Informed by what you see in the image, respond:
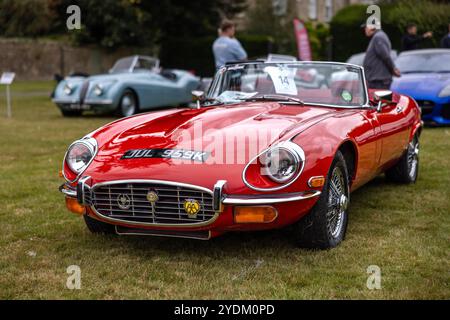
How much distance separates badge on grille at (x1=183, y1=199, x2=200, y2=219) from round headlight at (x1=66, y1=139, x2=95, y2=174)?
0.82 metres

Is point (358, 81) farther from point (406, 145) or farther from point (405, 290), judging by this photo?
point (405, 290)

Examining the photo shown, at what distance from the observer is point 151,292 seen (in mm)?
3119

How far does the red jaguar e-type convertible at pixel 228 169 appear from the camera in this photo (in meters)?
3.41

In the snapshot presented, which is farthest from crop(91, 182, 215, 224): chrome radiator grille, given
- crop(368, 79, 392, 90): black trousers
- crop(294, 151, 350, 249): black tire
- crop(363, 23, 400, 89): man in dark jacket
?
crop(368, 79, 392, 90): black trousers

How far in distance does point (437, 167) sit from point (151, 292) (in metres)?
4.37

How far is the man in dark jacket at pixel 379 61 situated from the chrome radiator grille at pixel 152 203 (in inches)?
208

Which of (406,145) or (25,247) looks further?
(406,145)

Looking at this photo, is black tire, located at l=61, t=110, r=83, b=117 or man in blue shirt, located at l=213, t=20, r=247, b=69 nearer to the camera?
man in blue shirt, located at l=213, t=20, r=247, b=69

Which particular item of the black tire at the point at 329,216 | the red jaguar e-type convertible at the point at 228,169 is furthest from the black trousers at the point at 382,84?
the black tire at the point at 329,216

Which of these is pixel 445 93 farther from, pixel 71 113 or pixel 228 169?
pixel 71 113

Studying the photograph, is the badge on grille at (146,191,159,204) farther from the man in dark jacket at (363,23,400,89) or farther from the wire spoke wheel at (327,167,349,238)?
the man in dark jacket at (363,23,400,89)

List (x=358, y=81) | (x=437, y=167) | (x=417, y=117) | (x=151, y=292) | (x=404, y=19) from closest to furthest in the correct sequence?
(x=151, y=292), (x=358, y=81), (x=417, y=117), (x=437, y=167), (x=404, y=19)

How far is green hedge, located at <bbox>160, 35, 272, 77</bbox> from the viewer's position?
2519 cm

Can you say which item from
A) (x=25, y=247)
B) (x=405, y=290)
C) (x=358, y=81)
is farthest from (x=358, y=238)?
(x=25, y=247)
